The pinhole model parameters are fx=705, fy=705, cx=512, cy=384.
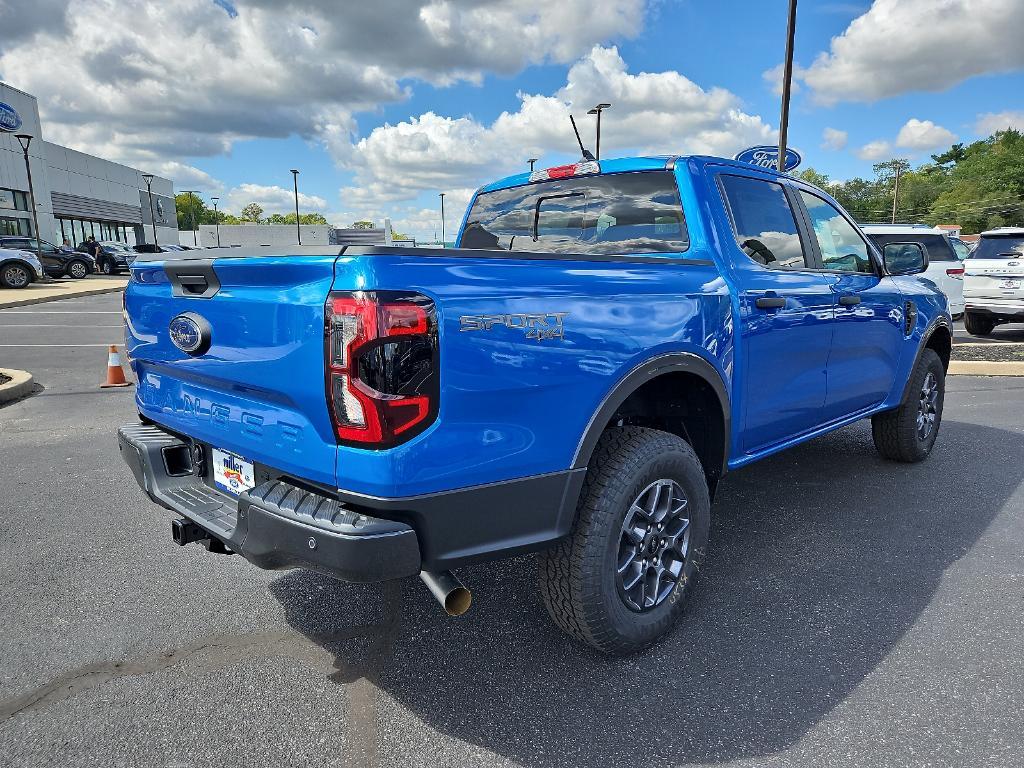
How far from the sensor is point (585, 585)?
239 cm

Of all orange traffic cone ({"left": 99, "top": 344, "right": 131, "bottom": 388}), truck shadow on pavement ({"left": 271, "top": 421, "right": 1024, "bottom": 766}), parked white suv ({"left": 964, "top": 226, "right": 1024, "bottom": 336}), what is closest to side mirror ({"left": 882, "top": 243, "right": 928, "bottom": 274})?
truck shadow on pavement ({"left": 271, "top": 421, "right": 1024, "bottom": 766})

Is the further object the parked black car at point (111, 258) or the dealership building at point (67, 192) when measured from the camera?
the dealership building at point (67, 192)

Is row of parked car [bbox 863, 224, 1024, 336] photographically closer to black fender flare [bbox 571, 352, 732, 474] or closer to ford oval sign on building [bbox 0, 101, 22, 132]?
black fender flare [bbox 571, 352, 732, 474]

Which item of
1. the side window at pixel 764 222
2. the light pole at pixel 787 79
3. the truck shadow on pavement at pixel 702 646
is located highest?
the light pole at pixel 787 79

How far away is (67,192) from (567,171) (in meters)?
59.6

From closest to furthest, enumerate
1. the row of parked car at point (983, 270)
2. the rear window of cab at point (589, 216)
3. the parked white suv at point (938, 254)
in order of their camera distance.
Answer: the rear window of cab at point (589, 216) → the parked white suv at point (938, 254) → the row of parked car at point (983, 270)

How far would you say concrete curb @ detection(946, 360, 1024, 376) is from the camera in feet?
28.7

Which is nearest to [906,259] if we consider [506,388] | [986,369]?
[506,388]

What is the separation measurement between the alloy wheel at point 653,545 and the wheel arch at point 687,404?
0.34 m

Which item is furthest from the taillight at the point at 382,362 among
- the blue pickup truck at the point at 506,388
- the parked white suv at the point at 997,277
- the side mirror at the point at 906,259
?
the parked white suv at the point at 997,277

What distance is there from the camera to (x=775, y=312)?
128 inches

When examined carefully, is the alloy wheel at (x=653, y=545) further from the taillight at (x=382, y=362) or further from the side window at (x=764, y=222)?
the side window at (x=764, y=222)

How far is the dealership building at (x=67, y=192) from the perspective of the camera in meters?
42.0

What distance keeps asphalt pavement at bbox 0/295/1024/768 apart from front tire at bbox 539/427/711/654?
182 millimetres
